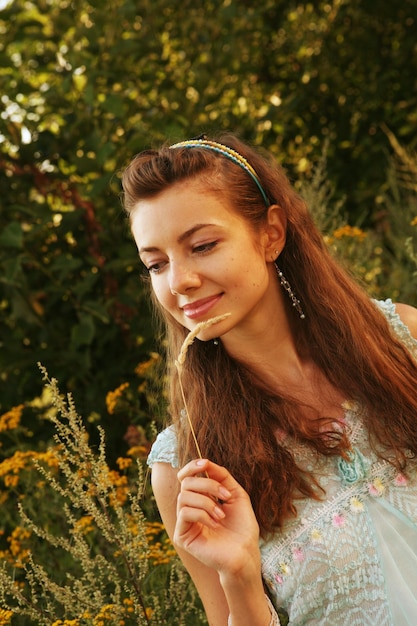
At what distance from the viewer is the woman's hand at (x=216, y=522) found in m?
1.45

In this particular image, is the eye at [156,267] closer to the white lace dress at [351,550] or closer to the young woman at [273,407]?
the young woman at [273,407]

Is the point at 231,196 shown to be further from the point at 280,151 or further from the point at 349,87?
the point at 349,87

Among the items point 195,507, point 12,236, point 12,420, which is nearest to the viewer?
point 195,507

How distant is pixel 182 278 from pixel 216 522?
0.48m

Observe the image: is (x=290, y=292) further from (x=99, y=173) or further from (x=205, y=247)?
(x=99, y=173)

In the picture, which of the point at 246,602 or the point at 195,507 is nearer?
the point at 195,507

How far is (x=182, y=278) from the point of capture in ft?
5.55

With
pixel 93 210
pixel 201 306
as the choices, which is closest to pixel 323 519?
pixel 201 306

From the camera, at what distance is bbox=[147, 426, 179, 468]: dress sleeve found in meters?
1.85

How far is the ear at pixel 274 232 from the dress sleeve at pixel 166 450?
0.46 m

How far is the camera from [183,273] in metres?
1.70

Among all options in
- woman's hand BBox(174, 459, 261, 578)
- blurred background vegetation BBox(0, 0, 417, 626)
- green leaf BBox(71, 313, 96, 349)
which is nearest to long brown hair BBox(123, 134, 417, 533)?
woman's hand BBox(174, 459, 261, 578)

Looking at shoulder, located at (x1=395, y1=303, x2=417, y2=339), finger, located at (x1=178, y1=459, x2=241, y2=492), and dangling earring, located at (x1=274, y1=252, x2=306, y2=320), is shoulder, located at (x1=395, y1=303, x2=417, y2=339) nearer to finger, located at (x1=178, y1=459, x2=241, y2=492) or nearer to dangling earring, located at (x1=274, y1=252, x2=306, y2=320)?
dangling earring, located at (x1=274, y1=252, x2=306, y2=320)

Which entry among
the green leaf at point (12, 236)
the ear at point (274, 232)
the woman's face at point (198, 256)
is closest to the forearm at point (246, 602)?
the woman's face at point (198, 256)
